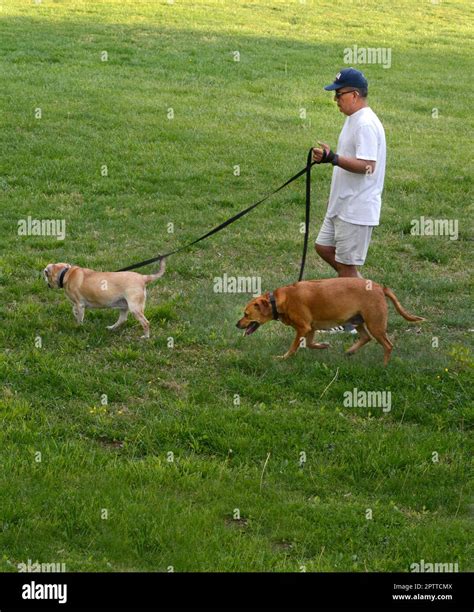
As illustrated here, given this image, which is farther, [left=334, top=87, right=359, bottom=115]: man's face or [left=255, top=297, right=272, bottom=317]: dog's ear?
[left=255, top=297, right=272, bottom=317]: dog's ear

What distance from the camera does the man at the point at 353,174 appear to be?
8.35 m

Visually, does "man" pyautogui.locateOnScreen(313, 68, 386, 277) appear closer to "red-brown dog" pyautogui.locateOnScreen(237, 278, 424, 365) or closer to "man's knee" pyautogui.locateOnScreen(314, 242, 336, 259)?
"man's knee" pyautogui.locateOnScreen(314, 242, 336, 259)

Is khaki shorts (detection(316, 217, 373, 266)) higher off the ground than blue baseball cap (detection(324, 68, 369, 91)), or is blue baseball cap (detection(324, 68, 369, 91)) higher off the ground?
blue baseball cap (detection(324, 68, 369, 91))

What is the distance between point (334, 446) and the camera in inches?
283

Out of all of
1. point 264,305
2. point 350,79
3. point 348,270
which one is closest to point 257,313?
point 264,305

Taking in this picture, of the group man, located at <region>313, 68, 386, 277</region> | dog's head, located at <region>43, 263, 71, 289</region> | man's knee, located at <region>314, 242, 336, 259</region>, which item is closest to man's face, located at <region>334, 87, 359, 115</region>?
man, located at <region>313, 68, 386, 277</region>

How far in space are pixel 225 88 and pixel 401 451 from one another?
47.8ft

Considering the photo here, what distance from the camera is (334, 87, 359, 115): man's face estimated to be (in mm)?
8391

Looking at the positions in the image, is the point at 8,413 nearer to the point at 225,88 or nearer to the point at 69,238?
the point at 69,238

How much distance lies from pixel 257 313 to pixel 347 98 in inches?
84.1

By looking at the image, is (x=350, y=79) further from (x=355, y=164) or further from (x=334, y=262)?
(x=334, y=262)

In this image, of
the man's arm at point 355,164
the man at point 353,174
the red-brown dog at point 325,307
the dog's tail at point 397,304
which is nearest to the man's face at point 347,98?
the man at point 353,174

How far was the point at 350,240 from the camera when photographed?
8859 millimetres

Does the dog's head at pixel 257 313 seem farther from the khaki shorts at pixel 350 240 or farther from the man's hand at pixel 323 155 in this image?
the man's hand at pixel 323 155
